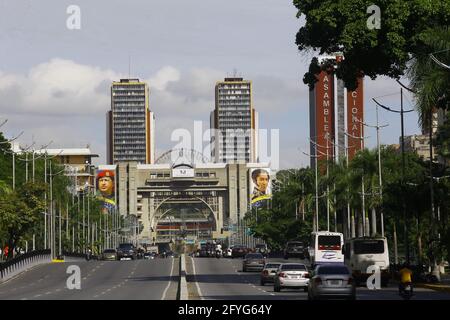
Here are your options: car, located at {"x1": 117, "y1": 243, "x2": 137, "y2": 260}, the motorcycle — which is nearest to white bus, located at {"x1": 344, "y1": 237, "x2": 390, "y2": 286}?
the motorcycle

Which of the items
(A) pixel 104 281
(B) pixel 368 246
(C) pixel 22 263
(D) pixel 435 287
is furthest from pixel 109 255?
(D) pixel 435 287

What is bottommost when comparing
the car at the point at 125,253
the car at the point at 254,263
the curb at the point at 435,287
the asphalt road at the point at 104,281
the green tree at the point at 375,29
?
the curb at the point at 435,287

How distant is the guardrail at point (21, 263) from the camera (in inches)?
3378

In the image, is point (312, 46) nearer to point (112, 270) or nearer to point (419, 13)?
point (419, 13)

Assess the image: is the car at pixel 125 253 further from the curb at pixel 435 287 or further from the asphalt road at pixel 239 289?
the curb at pixel 435 287

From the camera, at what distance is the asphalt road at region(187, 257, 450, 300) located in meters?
49.7

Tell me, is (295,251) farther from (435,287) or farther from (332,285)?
(332,285)

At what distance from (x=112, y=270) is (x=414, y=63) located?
46.2 m

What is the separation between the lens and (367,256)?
6525 centimetres

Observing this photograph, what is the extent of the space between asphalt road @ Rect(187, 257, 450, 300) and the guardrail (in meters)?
13.4

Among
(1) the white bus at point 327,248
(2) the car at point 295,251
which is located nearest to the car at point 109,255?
(2) the car at point 295,251

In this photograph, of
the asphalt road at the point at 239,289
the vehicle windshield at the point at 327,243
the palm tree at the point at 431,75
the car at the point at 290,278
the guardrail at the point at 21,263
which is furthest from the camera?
the guardrail at the point at 21,263

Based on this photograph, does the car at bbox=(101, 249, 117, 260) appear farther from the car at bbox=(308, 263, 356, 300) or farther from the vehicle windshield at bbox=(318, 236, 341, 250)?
the car at bbox=(308, 263, 356, 300)
